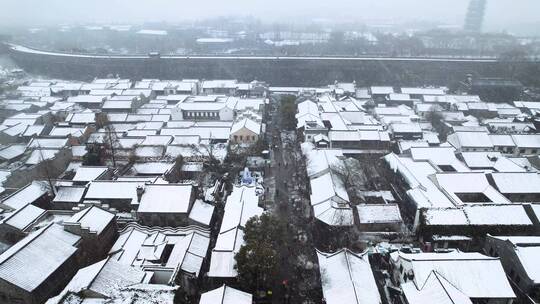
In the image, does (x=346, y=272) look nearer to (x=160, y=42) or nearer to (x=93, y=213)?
(x=93, y=213)

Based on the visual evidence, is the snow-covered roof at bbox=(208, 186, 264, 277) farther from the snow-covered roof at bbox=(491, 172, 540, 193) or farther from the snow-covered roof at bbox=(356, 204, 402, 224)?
the snow-covered roof at bbox=(491, 172, 540, 193)

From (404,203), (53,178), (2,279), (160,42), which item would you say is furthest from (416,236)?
(160,42)

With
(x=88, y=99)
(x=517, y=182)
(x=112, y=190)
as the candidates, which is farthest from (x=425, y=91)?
(x=88, y=99)

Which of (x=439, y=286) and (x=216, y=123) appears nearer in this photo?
(x=439, y=286)

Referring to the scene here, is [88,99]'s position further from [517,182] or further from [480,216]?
[517,182]

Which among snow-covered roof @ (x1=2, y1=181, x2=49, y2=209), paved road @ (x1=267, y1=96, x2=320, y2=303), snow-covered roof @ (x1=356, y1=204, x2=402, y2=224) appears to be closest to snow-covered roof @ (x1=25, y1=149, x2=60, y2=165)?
snow-covered roof @ (x1=2, y1=181, x2=49, y2=209)

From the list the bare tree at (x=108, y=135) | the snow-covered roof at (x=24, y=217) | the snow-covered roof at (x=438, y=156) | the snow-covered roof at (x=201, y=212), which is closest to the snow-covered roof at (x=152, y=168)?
the bare tree at (x=108, y=135)

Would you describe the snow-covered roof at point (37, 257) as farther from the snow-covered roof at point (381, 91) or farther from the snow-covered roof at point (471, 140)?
the snow-covered roof at point (381, 91)
